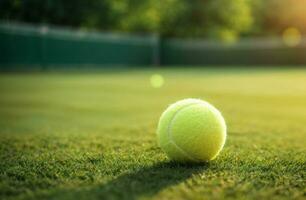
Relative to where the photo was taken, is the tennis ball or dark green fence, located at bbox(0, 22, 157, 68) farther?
dark green fence, located at bbox(0, 22, 157, 68)

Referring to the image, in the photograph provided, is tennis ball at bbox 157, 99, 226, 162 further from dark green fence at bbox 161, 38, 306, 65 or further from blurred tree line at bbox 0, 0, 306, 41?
dark green fence at bbox 161, 38, 306, 65

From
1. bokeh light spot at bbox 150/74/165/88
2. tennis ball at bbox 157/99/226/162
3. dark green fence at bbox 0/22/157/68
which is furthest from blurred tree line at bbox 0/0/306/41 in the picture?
tennis ball at bbox 157/99/226/162

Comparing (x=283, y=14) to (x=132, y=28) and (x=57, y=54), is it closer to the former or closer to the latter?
(x=132, y=28)

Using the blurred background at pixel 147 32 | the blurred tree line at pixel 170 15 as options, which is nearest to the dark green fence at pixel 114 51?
the blurred background at pixel 147 32

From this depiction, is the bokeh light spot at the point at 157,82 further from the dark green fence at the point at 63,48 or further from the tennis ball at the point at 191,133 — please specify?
the tennis ball at the point at 191,133

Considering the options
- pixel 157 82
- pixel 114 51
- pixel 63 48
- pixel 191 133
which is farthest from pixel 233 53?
pixel 191 133

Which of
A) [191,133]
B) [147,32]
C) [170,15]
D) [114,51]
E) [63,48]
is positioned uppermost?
[170,15]

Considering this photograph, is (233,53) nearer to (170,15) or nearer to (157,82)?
(170,15)
